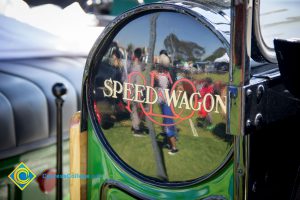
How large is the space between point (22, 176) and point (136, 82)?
1.29 meters

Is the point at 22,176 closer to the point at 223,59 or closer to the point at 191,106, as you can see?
the point at 191,106

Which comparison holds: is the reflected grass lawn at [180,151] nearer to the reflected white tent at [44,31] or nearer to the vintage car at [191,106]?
the vintage car at [191,106]

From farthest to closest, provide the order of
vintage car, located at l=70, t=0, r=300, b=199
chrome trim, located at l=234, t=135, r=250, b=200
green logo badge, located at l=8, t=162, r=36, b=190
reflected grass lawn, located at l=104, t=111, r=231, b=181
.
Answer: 1. green logo badge, located at l=8, t=162, r=36, b=190
2. reflected grass lawn, located at l=104, t=111, r=231, b=181
3. vintage car, located at l=70, t=0, r=300, b=199
4. chrome trim, located at l=234, t=135, r=250, b=200

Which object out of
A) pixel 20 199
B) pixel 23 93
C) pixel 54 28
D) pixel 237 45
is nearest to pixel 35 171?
pixel 20 199

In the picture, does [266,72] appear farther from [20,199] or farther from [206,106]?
[20,199]

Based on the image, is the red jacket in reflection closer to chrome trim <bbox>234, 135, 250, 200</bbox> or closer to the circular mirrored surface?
the circular mirrored surface

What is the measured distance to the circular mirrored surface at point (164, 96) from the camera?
1.31m

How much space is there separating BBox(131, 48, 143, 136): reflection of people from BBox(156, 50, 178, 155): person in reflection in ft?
0.24

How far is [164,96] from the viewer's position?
4.56 ft

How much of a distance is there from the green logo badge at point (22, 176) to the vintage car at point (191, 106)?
3.01 ft

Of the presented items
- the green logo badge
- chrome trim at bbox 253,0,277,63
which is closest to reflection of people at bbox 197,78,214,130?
chrome trim at bbox 253,0,277,63

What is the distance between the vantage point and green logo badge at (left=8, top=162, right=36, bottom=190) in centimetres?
244

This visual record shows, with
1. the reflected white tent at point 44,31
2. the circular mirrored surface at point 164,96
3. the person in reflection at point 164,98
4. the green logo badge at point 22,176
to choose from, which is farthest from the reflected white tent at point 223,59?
the reflected white tent at point 44,31

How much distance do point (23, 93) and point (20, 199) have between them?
1.90 feet
